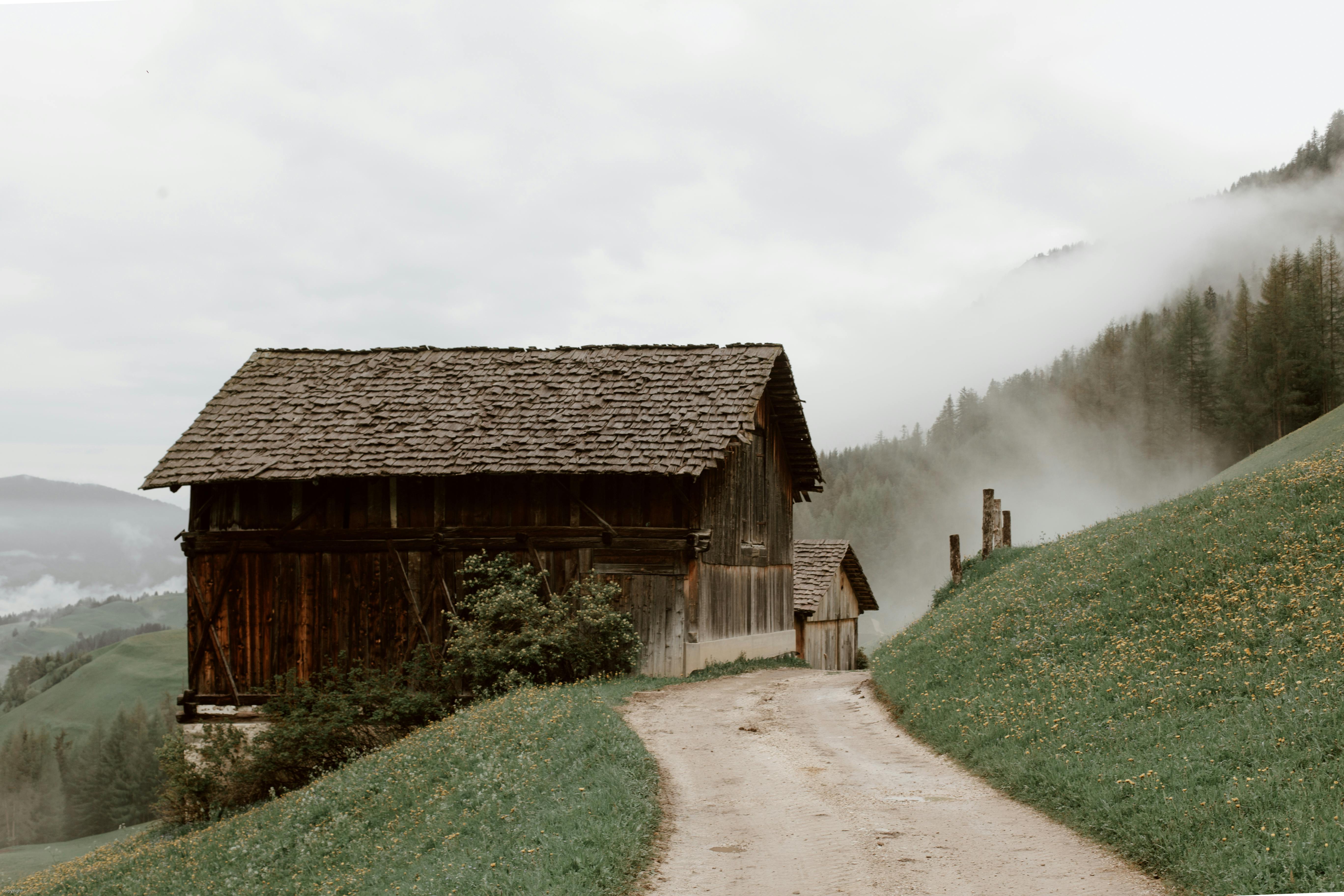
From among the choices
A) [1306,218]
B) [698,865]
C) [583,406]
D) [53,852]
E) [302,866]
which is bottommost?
[53,852]

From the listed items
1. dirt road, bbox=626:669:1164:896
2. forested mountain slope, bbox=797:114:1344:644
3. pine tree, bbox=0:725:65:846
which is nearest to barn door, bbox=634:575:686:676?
dirt road, bbox=626:669:1164:896

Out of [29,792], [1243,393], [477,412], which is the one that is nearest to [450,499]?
[477,412]

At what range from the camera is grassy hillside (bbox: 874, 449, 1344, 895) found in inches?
307

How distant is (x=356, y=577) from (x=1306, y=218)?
20613cm

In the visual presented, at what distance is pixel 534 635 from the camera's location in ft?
65.5

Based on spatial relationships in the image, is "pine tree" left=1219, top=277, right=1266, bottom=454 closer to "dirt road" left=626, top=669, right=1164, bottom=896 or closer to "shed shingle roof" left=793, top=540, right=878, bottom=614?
"shed shingle roof" left=793, top=540, right=878, bottom=614

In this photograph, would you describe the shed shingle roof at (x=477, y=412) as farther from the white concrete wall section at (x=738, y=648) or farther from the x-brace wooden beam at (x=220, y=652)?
the white concrete wall section at (x=738, y=648)

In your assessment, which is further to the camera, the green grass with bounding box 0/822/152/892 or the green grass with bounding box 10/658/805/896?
the green grass with bounding box 0/822/152/892

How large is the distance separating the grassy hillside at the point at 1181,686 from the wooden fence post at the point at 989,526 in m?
7.02

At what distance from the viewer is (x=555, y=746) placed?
12.3m

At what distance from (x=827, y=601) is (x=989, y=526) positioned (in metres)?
12.7

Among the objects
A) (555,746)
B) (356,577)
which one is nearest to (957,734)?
(555,746)

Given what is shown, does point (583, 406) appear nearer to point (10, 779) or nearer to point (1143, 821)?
point (1143, 821)

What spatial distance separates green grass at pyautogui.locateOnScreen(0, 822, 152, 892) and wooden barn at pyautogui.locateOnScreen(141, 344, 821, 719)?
24.6 feet
